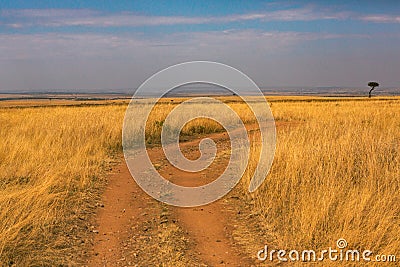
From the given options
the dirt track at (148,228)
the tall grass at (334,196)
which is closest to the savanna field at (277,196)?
the tall grass at (334,196)

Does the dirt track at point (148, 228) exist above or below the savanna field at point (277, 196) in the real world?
below

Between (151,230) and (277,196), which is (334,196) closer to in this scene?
(277,196)


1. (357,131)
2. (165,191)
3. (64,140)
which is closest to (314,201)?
(165,191)

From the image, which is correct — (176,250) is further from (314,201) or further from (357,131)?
(357,131)

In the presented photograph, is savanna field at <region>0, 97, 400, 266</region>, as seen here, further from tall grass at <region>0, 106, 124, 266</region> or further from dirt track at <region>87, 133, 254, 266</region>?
dirt track at <region>87, 133, 254, 266</region>

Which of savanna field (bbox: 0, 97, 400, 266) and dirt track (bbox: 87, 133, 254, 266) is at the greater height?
savanna field (bbox: 0, 97, 400, 266)

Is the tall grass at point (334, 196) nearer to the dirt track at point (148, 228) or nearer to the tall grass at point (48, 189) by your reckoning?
the dirt track at point (148, 228)

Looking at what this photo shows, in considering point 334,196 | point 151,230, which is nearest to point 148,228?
point 151,230

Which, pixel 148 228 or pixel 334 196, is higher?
pixel 334 196

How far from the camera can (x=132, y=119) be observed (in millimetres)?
16672

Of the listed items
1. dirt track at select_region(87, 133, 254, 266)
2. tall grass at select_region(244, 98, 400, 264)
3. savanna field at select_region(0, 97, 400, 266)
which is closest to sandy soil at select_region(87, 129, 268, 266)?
dirt track at select_region(87, 133, 254, 266)

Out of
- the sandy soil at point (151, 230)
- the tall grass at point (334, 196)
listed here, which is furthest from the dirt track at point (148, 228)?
the tall grass at point (334, 196)

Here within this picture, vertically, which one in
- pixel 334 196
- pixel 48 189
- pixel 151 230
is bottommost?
pixel 151 230

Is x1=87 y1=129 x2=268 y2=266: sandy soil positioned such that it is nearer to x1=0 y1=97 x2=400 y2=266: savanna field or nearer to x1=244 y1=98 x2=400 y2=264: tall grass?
x1=0 y1=97 x2=400 y2=266: savanna field
